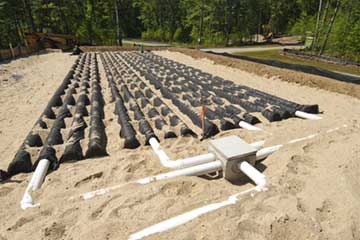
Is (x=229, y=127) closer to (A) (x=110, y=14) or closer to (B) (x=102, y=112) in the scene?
(B) (x=102, y=112)

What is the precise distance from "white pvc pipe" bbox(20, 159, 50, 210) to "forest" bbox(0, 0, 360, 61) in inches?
786

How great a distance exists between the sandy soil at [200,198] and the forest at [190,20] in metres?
17.4

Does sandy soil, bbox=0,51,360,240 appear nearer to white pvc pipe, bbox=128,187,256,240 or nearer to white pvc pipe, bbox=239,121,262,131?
white pvc pipe, bbox=128,187,256,240

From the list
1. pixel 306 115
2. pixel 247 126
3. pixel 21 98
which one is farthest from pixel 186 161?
pixel 21 98

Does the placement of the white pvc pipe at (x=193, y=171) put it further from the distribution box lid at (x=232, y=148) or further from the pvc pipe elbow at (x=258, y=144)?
the pvc pipe elbow at (x=258, y=144)

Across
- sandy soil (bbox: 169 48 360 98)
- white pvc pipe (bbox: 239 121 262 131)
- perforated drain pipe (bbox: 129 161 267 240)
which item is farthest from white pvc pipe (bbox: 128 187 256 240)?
sandy soil (bbox: 169 48 360 98)

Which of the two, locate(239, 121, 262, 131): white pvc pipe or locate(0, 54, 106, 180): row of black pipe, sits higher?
locate(239, 121, 262, 131): white pvc pipe

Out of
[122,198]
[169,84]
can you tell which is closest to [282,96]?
[169,84]

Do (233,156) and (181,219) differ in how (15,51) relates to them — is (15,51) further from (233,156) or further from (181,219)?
(181,219)

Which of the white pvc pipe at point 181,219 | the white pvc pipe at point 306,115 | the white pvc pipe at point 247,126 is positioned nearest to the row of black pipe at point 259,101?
the white pvc pipe at point 306,115

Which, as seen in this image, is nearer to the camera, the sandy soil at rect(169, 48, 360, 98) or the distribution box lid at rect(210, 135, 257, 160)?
→ the distribution box lid at rect(210, 135, 257, 160)

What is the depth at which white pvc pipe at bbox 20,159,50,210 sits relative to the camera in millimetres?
2441

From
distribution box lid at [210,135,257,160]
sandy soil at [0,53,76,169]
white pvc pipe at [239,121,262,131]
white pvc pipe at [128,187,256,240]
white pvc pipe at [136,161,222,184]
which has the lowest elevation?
sandy soil at [0,53,76,169]

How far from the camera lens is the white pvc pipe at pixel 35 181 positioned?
244cm
